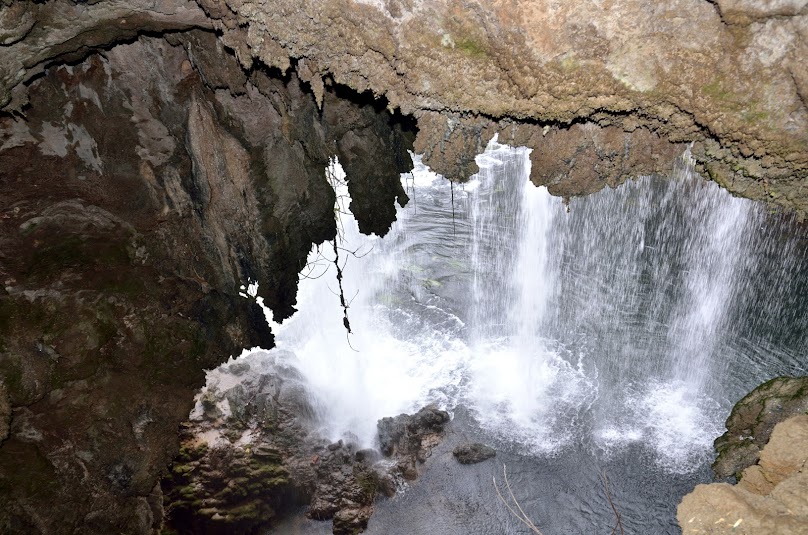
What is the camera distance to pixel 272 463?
834 cm

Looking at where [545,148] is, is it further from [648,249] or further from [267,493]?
[648,249]

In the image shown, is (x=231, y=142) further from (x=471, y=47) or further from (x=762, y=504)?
(x=762, y=504)

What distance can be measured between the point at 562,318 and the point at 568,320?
148 millimetres

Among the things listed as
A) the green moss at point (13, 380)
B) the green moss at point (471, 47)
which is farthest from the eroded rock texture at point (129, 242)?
the green moss at point (471, 47)

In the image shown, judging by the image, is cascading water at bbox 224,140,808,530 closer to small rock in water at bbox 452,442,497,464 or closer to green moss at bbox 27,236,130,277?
small rock in water at bbox 452,442,497,464

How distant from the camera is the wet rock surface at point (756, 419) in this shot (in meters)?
3.39

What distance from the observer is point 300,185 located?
20.1 ft

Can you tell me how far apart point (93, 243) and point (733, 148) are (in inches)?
215

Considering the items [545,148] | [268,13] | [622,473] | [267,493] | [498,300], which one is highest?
[268,13]

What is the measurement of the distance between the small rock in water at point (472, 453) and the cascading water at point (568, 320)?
1.47ft

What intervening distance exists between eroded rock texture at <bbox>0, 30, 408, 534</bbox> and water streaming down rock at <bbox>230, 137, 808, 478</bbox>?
196cm

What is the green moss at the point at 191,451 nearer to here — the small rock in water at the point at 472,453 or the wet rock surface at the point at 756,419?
the small rock in water at the point at 472,453

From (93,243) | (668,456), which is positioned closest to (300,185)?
(93,243)

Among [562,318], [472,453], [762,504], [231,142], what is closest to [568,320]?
[562,318]
